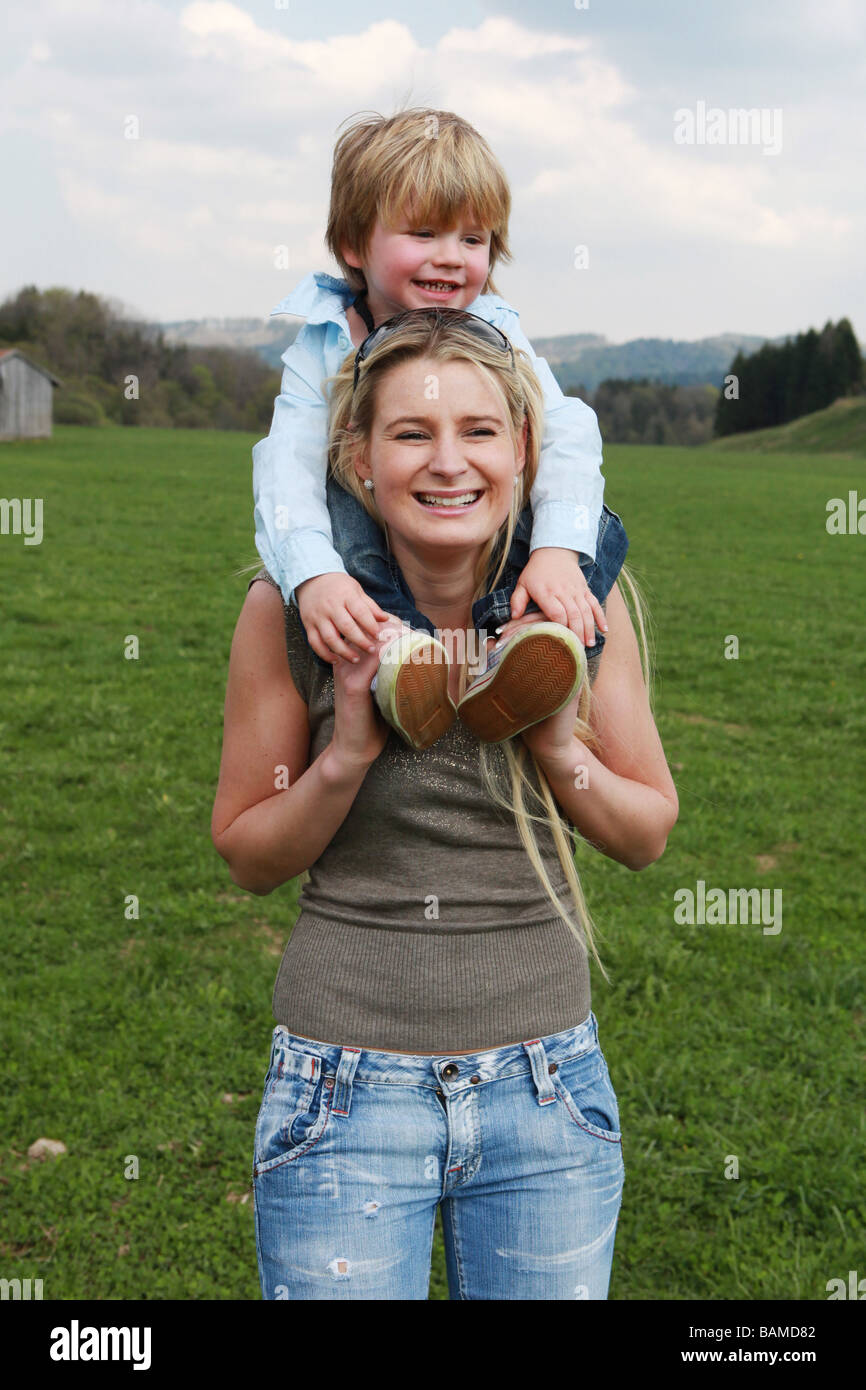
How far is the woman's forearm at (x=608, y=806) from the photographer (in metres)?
2.11

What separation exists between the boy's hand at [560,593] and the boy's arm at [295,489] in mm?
330

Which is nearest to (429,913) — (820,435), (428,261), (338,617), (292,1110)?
(292,1110)

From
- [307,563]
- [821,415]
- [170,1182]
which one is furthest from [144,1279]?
[821,415]

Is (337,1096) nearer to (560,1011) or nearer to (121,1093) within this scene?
(560,1011)

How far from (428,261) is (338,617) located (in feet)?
3.70

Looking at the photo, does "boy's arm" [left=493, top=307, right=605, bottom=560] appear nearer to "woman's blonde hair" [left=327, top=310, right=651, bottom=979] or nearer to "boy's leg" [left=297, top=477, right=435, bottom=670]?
"woman's blonde hair" [left=327, top=310, right=651, bottom=979]

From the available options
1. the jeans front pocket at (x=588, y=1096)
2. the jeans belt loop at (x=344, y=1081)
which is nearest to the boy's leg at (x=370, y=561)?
the jeans belt loop at (x=344, y=1081)

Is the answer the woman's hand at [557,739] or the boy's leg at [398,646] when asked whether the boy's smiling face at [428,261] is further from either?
the woman's hand at [557,739]

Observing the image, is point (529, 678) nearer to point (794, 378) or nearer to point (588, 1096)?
point (588, 1096)

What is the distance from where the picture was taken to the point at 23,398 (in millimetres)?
A: 45594

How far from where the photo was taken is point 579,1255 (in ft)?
6.56

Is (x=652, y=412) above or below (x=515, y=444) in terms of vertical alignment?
above

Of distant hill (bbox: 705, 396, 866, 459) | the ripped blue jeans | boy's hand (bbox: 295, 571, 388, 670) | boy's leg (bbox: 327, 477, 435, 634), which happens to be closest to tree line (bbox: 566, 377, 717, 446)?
distant hill (bbox: 705, 396, 866, 459)

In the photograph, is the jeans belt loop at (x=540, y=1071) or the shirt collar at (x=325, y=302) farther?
the shirt collar at (x=325, y=302)
